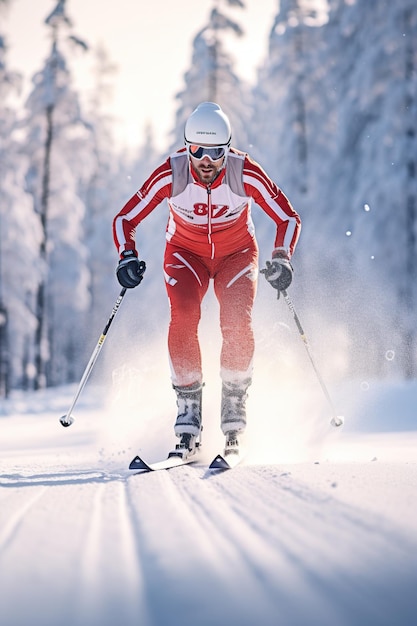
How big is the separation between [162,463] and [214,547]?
1980 mm

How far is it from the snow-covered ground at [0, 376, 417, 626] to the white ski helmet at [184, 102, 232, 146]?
7.37 feet

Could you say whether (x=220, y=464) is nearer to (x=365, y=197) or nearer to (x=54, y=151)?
(x=365, y=197)

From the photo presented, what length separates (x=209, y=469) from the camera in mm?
3531

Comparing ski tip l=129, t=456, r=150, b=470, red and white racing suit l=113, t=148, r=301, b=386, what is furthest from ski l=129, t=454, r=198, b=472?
red and white racing suit l=113, t=148, r=301, b=386

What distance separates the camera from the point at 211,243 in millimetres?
4559

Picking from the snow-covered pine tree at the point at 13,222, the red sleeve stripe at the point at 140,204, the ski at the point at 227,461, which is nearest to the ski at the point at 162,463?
the ski at the point at 227,461

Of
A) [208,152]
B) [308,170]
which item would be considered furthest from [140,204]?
[308,170]

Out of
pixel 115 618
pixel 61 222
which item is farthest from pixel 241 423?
pixel 61 222

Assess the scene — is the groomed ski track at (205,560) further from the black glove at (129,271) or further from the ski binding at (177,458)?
the black glove at (129,271)

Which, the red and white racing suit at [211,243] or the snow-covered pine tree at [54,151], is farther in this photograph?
the snow-covered pine tree at [54,151]

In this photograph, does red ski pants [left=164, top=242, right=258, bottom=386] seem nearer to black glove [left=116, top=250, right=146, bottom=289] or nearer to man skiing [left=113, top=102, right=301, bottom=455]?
man skiing [left=113, top=102, right=301, bottom=455]

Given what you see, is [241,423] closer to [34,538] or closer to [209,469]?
[209,469]

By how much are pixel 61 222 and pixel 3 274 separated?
16.5 feet

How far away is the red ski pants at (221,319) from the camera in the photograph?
430 centimetres
